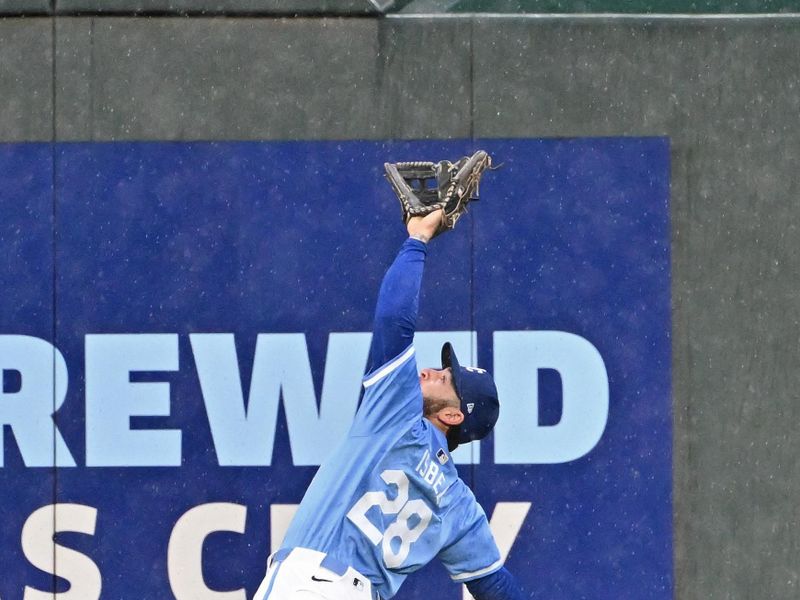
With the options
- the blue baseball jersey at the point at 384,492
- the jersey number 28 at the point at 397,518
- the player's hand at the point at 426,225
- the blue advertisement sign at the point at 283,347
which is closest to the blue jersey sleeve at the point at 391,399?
the blue baseball jersey at the point at 384,492

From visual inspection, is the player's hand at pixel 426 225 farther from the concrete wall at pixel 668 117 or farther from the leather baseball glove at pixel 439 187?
the concrete wall at pixel 668 117

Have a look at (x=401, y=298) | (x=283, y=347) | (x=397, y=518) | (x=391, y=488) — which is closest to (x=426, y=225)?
(x=401, y=298)

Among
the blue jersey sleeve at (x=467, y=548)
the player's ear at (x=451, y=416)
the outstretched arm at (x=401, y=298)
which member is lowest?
the blue jersey sleeve at (x=467, y=548)

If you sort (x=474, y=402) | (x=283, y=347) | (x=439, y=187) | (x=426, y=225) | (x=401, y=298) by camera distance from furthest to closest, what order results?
(x=283, y=347), (x=474, y=402), (x=439, y=187), (x=426, y=225), (x=401, y=298)

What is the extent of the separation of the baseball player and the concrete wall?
2.26 m

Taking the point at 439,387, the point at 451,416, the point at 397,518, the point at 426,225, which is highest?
the point at 426,225

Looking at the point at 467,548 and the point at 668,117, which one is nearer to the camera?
the point at 467,548

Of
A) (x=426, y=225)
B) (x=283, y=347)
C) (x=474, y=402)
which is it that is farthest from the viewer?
(x=283, y=347)

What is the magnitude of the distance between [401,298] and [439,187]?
0.50 meters

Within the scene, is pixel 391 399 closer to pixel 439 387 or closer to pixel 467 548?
pixel 439 387

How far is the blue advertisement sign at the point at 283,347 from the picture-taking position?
6855 millimetres

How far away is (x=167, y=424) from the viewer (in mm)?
6883

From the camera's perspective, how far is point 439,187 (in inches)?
188

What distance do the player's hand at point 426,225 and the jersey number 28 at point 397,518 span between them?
0.80 meters
